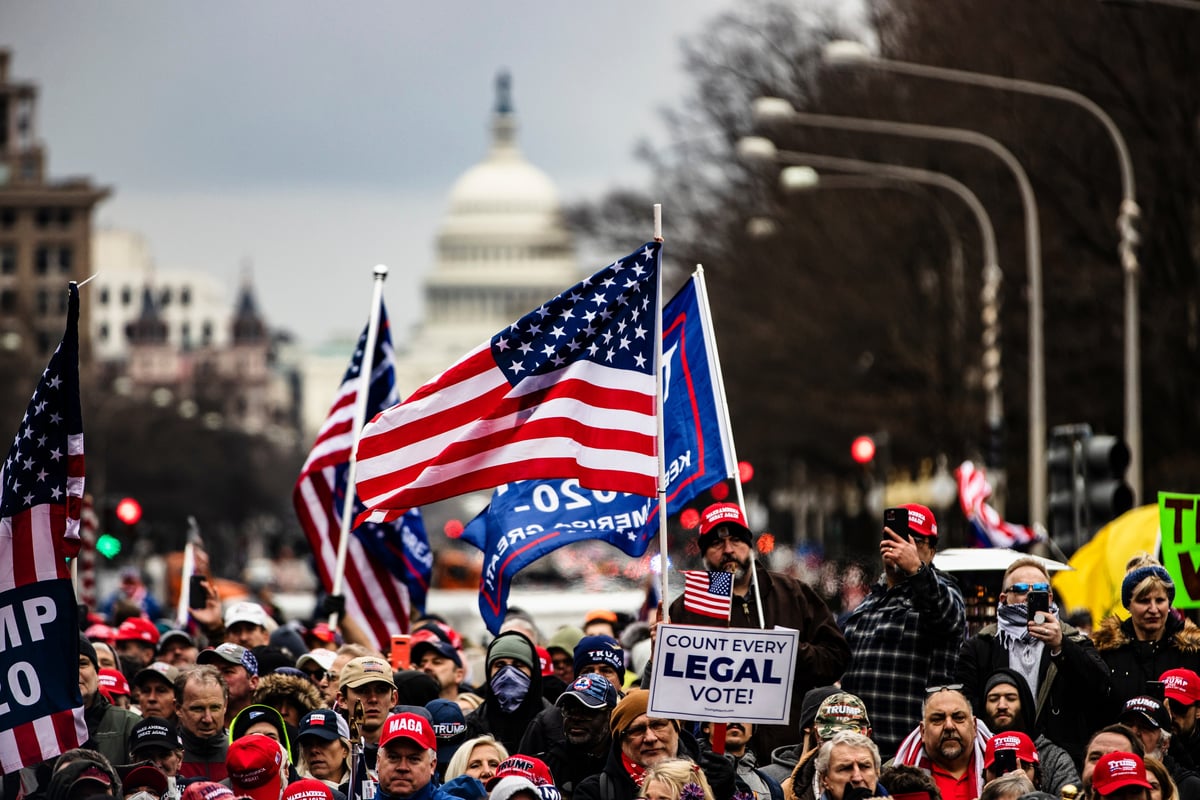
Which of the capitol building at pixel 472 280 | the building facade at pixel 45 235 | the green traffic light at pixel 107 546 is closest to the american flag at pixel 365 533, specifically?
the green traffic light at pixel 107 546

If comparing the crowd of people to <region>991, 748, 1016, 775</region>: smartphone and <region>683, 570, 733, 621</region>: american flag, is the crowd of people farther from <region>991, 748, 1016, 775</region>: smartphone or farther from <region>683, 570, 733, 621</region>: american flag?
<region>683, 570, 733, 621</region>: american flag

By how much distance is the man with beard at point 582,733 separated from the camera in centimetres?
1094

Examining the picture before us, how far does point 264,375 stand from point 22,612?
183075 millimetres

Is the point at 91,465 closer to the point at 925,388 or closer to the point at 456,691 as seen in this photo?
the point at 925,388

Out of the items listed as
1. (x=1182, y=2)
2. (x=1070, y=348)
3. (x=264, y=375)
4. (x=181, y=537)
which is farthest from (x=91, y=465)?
(x=264, y=375)

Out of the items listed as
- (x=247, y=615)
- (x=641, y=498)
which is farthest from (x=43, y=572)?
(x=247, y=615)

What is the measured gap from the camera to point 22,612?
1015 centimetres

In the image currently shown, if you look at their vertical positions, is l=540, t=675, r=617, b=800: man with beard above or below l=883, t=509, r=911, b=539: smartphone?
below

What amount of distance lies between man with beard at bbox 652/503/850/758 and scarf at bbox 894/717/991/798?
0.78 m

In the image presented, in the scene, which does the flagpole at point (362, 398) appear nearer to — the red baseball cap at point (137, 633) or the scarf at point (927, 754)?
the red baseball cap at point (137, 633)

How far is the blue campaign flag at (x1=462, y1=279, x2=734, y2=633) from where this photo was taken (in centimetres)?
1172

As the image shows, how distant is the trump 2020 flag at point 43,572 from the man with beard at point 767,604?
251 cm

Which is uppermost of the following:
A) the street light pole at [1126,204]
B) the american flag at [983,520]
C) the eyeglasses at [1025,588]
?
the street light pole at [1126,204]

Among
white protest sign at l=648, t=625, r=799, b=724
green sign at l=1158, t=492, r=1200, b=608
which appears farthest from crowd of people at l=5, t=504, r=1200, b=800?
green sign at l=1158, t=492, r=1200, b=608
